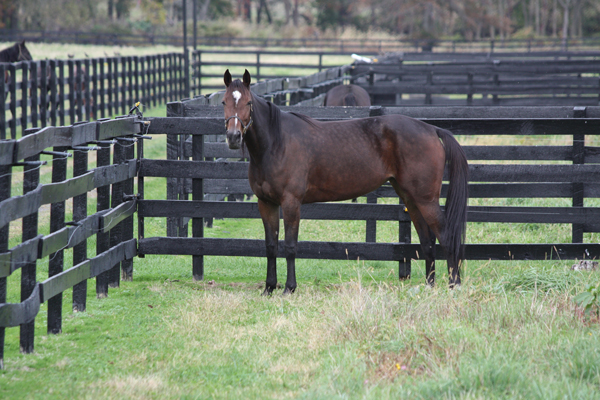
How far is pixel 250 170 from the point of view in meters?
5.96

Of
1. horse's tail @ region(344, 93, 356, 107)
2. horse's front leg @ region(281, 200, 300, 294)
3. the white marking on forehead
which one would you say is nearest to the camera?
the white marking on forehead

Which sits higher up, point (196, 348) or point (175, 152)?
point (175, 152)

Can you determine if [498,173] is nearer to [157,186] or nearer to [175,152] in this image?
[175,152]

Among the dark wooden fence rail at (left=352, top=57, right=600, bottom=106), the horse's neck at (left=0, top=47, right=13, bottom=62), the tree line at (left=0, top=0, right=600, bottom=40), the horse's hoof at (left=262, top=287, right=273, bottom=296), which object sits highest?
the tree line at (left=0, top=0, right=600, bottom=40)

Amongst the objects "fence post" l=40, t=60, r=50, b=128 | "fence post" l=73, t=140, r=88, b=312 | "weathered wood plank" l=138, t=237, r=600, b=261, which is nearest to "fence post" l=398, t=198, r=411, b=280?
"weathered wood plank" l=138, t=237, r=600, b=261

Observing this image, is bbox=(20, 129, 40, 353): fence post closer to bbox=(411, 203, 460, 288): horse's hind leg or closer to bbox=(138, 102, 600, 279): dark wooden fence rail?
bbox=(138, 102, 600, 279): dark wooden fence rail

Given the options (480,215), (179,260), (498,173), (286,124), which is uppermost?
(286,124)

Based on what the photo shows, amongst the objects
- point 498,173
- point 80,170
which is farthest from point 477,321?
point 80,170

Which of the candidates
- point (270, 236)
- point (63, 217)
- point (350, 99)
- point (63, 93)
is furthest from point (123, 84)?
point (63, 217)

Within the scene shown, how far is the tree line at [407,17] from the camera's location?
64.4m

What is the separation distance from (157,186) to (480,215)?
6729 mm

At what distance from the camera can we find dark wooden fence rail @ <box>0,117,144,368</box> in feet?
13.6

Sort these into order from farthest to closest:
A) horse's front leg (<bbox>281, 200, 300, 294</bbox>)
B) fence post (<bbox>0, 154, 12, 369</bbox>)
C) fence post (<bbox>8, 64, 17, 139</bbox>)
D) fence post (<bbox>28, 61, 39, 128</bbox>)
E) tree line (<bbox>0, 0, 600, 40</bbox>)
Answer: tree line (<bbox>0, 0, 600, 40</bbox>) < fence post (<bbox>28, 61, 39, 128</bbox>) < fence post (<bbox>8, 64, 17, 139</bbox>) < horse's front leg (<bbox>281, 200, 300, 294</bbox>) < fence post (<bbox>0, 154, 12, 369</bbox>)

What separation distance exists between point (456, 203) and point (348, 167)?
105 centimetres
